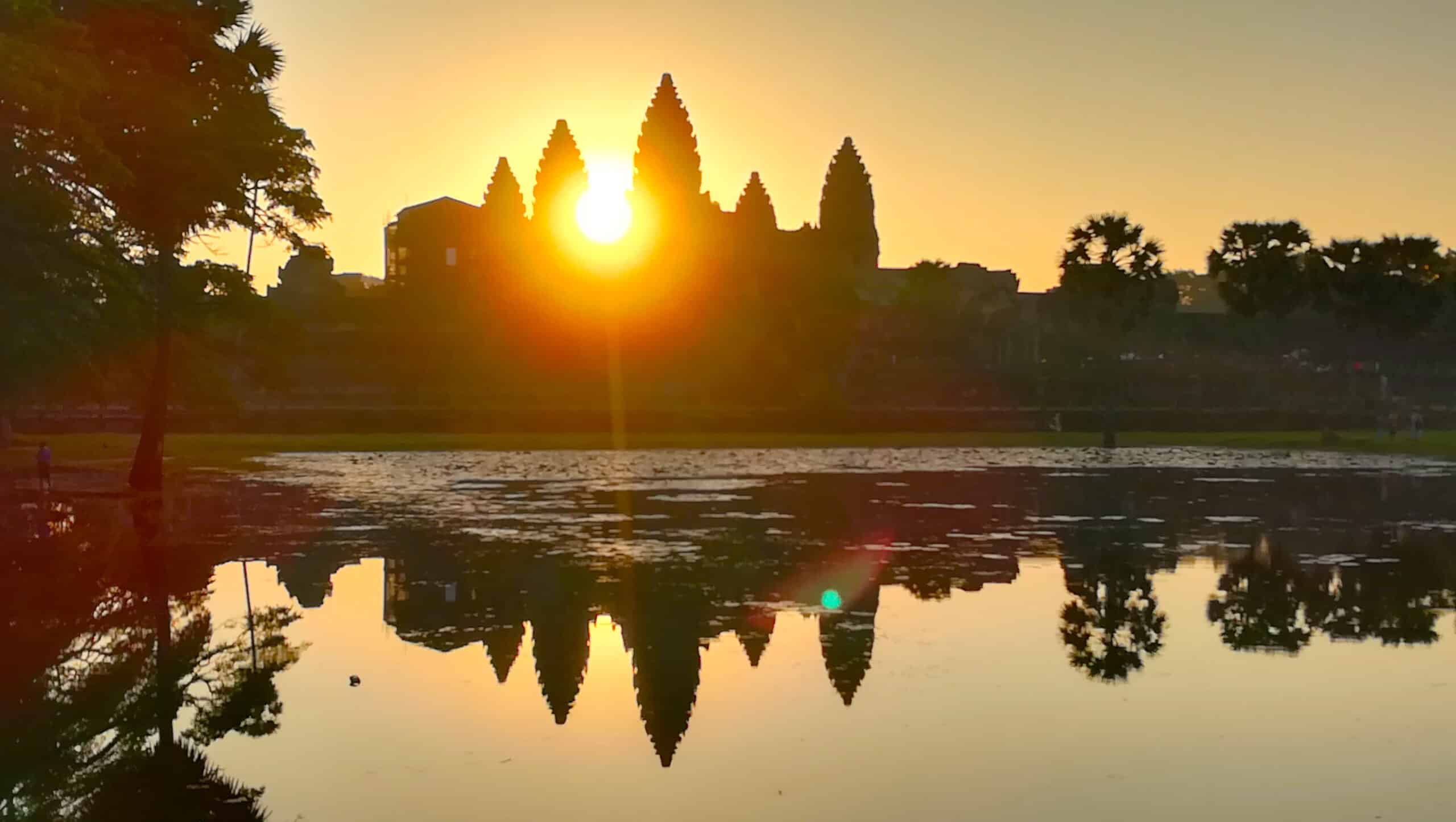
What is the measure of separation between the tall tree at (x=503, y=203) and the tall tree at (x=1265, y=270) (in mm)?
48441

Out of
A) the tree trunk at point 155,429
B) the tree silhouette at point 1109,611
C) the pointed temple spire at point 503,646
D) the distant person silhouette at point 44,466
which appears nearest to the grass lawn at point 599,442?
the tree trunk at point 155,429

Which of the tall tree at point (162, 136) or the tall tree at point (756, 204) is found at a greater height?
the tall tree at point (756, 204)

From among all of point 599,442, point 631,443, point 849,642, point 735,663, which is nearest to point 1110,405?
point 631,443

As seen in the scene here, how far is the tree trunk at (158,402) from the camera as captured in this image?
112ft

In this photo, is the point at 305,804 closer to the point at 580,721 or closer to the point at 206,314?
the point at 580,721

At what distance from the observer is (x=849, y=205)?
137375 mm

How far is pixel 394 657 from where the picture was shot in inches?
561

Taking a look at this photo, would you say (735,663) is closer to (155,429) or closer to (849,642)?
(849,642)

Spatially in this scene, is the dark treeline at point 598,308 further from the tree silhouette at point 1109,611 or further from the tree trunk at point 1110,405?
the tree silhouette at point 1109,611

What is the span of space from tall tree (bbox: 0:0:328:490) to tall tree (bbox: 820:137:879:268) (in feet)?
336

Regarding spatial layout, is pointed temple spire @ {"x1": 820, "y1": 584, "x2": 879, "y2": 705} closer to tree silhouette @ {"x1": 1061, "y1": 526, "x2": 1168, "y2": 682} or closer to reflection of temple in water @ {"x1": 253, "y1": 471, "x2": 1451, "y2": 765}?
reflection of temple in water @ {"x1": 253, "y1": 471, "x2": 1451, "y2": 765}

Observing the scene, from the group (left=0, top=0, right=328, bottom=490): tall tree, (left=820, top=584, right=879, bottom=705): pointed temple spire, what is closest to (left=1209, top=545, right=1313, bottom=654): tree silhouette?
(left=820, top=584, right=879, bottom=705): pointed temple spire

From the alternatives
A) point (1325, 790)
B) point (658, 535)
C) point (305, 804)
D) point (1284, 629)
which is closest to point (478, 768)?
point (305, 804)

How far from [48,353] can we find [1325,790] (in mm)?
28591
